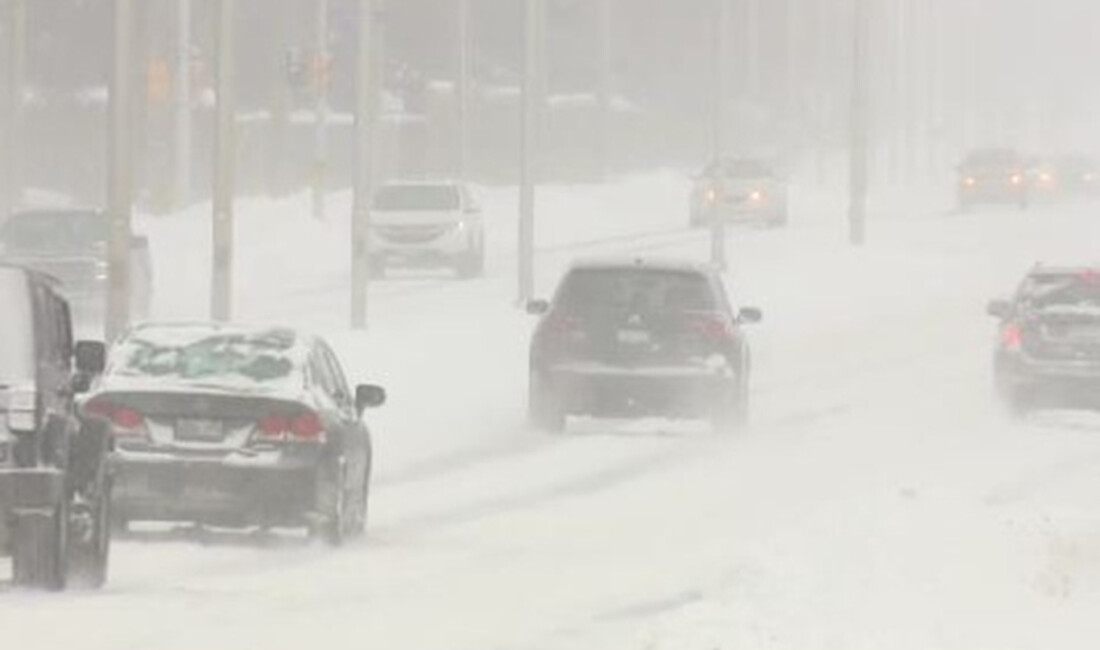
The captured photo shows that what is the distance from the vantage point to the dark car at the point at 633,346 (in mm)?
32250

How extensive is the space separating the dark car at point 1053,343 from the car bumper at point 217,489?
52.7 ft

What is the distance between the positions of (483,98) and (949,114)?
74.8 meters

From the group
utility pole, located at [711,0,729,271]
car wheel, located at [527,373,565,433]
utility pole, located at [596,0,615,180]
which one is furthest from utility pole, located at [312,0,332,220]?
car wheel, located at [527,373,565,433]

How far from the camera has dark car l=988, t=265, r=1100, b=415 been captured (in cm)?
3512

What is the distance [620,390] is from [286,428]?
11.8 m

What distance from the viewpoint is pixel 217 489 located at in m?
20.6

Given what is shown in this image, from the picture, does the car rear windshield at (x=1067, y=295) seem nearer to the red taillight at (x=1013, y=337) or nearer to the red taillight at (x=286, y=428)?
the red taillight at (x=1013, y=337)

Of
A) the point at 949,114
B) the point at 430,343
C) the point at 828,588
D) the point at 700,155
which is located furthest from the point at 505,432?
the point at 949,114

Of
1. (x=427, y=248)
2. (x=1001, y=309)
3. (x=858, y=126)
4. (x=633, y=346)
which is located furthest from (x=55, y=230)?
(x=858, y=126)

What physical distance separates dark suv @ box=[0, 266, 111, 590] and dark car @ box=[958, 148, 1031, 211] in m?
73.7

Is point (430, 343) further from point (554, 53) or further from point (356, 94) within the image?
point (554, 53)

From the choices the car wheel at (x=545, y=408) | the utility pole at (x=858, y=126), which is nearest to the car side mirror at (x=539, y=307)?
the car wheel at (x=545, y=408)

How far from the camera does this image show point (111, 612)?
16.2 metres

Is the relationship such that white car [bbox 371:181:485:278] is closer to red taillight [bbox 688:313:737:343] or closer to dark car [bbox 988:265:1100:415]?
dark car [bbox 988:265:1100:415]
